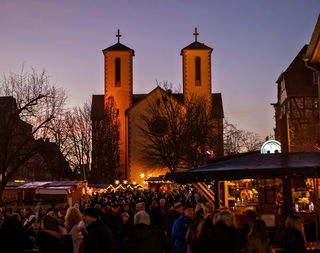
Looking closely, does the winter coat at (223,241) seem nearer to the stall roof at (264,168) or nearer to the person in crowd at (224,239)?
the person in crowd at (224,239)

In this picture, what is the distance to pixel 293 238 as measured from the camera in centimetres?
745

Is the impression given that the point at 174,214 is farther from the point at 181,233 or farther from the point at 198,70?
the point at 198,70

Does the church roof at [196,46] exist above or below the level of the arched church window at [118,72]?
above

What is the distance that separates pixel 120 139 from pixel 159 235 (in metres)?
55.0

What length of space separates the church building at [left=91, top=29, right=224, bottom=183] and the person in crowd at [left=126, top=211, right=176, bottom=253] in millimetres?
50941

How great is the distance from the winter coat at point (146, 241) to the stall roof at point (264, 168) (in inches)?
205

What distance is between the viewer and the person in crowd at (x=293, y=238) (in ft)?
24.3

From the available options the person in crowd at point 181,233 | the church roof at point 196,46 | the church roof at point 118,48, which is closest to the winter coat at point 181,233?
the person in crowd at point 181,233

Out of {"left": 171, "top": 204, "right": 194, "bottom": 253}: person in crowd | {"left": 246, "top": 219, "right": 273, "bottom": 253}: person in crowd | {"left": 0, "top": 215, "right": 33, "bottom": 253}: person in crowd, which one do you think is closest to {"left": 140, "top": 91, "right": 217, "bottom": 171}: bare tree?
{"left": 171, "top": 204, "right": 194, "bottom": 253}: person in crowd

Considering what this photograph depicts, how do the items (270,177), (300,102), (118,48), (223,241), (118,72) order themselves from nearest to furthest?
(223,241), (270,177), (300,102), (118,72), (118,48)

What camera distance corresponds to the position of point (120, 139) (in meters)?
62.0

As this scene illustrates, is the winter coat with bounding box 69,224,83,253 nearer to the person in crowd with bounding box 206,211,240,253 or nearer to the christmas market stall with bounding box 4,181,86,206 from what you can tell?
the person in crowd with bounding box 206,211,240,253

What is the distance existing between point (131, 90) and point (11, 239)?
55.7 meters

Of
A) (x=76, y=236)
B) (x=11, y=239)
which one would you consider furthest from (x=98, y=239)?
(x=11, y=239)
